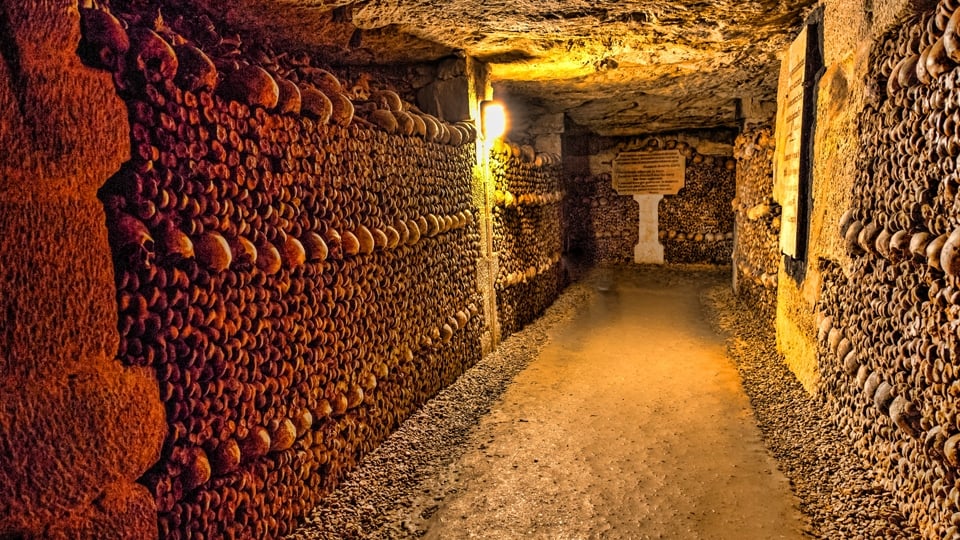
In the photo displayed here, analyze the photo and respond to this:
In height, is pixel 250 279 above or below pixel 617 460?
above

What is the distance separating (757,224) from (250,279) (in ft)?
21.5

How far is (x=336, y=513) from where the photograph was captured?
2795 millimetres

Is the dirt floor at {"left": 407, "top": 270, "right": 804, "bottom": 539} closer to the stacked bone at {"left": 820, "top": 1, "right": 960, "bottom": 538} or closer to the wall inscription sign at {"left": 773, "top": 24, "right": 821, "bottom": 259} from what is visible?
the stacked bone at {"left": 820, "top": 1, "right": 960, "bottom": 538}

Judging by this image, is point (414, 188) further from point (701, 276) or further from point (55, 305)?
point (701, 276)

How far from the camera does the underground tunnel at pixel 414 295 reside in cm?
174

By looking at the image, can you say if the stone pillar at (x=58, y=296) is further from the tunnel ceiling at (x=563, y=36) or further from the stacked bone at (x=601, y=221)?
the stacked bone at (x=601, y=221)

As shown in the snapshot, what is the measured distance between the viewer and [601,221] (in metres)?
11.8

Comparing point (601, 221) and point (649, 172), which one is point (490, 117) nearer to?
point (649, 172)

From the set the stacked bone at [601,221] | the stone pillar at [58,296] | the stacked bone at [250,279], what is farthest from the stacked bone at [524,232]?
the stone pillar at [58,296]

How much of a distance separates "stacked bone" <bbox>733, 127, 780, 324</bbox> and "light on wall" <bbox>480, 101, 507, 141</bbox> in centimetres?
324

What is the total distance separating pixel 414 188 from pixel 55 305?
8.34ft

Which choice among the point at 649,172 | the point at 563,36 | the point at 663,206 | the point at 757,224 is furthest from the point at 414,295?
the point at 663,206

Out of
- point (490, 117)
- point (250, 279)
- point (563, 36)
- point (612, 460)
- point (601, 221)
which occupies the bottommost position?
point (612, 460)

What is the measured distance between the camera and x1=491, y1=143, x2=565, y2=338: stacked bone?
6031 mm
